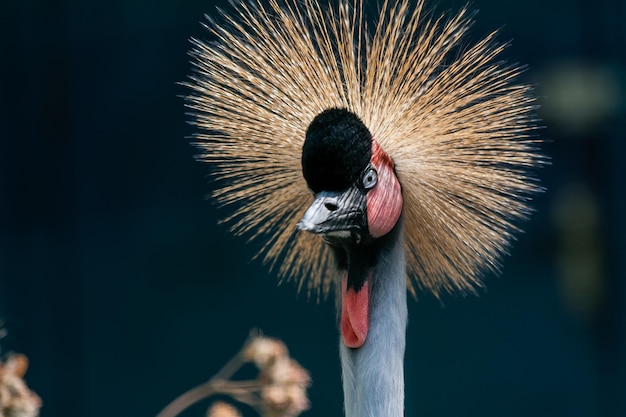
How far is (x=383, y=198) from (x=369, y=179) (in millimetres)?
41

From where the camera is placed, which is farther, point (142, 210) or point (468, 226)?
point (142, 210)

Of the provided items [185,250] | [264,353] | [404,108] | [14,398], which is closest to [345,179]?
[404,108]

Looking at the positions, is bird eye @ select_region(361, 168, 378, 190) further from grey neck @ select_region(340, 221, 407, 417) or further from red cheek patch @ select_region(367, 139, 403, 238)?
grey neck @ select_region(340, 221, 407, 417)

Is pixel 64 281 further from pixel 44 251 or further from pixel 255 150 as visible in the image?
pixel 255 150

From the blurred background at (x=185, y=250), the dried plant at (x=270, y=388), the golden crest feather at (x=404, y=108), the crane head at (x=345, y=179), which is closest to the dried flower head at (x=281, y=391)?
the dried plant at (x=270, y=388)

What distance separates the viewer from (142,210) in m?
2.77

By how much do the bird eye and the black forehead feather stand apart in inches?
0.5

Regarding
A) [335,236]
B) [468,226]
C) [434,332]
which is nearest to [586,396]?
[434,332]

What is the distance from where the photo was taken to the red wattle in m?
1.41

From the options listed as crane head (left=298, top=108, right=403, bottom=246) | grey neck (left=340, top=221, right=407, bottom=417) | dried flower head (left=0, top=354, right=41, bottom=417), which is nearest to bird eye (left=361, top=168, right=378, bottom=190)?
crane head (left=298, top=108, right=403, bottom=246)

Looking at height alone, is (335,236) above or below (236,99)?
below

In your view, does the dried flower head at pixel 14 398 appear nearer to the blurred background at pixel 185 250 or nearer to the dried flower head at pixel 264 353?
the dried flower head at pixel 264 353

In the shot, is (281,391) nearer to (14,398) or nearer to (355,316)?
(355,316)

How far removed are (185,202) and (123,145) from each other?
24 cm
